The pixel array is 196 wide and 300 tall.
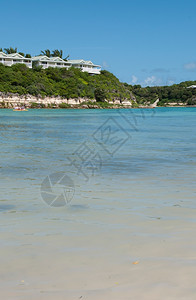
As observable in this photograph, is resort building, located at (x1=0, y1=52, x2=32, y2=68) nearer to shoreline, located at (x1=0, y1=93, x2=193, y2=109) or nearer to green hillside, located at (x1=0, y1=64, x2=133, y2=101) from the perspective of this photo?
green hillside, located at (x1=0, y1=64, x2=133, y2=101)

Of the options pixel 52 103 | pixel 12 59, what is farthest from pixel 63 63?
pixel 52 103

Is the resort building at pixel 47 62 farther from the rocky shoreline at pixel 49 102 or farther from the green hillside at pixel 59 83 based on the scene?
the rocky shoreline at pixel 49 102

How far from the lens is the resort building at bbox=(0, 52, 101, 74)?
381 ft

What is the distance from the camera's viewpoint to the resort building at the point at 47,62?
11619cm

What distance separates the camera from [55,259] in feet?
13.5

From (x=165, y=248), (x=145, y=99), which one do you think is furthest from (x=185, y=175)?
(x=145, y=99)

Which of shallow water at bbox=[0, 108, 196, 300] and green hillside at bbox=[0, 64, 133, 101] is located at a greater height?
green hillside at bbox=[0, 64, 133, 101]

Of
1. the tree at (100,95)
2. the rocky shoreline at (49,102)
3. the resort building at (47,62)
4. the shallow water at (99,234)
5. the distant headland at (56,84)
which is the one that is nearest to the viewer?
the shallow water at (99,234)

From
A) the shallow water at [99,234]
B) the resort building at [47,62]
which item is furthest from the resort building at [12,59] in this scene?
the shallow water at [99,234]

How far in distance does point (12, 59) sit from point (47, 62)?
1465 cm

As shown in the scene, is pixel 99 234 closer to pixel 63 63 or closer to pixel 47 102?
pixel 47 102

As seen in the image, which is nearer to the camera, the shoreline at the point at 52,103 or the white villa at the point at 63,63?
the shoreline at the point at 52,103

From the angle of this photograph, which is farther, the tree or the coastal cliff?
the tree

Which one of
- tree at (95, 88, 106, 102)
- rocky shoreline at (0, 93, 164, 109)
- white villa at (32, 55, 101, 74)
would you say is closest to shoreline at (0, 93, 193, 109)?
rocky shoreline at (0, 93, 164, 109)
